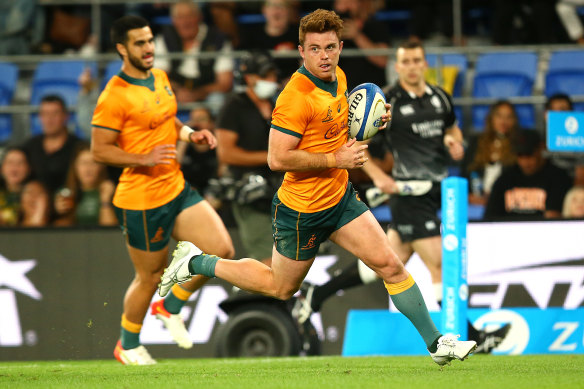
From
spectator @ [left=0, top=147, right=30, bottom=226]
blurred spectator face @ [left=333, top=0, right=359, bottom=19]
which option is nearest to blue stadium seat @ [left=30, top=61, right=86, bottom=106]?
spectator @ [left=0, top=147, right=30, bottom=226]

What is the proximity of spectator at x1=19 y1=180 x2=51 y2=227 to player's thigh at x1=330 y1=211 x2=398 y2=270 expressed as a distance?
4.98 metres

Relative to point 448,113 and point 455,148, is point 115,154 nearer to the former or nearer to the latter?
point 455,148

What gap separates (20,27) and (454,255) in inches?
300

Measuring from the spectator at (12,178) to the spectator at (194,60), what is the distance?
2.01 m

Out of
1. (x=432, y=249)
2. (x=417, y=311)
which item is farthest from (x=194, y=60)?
(x=417, y=311)

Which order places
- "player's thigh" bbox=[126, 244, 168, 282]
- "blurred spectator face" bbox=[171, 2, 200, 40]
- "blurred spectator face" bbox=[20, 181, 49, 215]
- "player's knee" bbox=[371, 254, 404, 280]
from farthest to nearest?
"blurred spectator face" bbox=[171, 2, 200, 40]
"blurred spectator face" bbox=[20, 181, 49, 215]
"player's thigh" bbox=[126, 244, 168, 282]
"player's knee" bbox=[371, 254, 404, 280]

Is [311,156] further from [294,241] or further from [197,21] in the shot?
[197,21]

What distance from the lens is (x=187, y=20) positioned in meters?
12.1

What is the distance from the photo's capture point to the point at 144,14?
13.6 m

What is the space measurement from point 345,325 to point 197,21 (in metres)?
4.90

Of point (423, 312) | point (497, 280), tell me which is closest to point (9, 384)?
point (423, 312)

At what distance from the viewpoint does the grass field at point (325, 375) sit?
5.60 m

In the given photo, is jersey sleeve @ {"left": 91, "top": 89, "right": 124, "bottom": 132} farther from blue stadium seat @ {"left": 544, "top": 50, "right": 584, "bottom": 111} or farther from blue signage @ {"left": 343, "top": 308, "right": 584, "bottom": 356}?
blue stadium seat @ {"left": 544, "top": 50, "right": 584, "bottom": 111}

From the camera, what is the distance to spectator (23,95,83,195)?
10.6 meters
